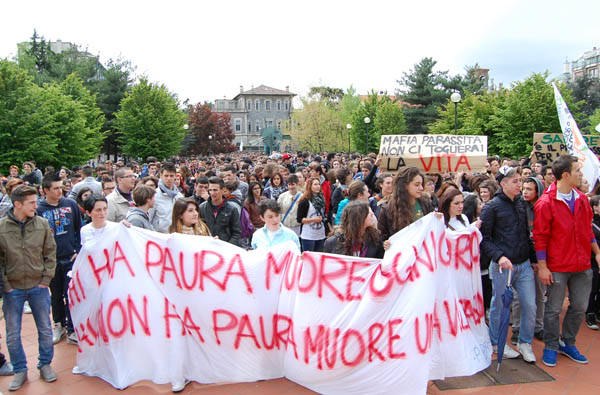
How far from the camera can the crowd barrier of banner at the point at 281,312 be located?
3613 millimetres

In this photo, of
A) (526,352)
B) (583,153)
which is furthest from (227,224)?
(583,153)

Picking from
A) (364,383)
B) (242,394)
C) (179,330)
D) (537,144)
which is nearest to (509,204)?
(364,383)

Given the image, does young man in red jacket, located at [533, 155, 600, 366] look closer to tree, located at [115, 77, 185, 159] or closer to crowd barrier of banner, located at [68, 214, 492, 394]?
crowd barrier of banner, located at [68, 214, 492, 394]

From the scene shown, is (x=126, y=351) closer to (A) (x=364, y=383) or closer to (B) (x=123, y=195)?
(A) (x=364, y=383)

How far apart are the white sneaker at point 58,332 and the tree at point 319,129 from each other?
42323 mm

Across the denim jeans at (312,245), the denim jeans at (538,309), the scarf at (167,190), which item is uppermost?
the scarf at (167,190)

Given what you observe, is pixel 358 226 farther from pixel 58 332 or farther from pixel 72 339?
pixel 58 332

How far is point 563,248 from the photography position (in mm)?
4395

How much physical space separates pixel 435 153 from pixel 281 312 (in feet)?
14.9

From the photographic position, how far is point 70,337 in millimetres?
5137

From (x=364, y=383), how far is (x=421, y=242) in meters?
1.29

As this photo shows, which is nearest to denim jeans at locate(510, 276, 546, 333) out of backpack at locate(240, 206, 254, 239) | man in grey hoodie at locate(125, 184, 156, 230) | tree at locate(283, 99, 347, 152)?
backpack at locate(240, 206, 254, 239)

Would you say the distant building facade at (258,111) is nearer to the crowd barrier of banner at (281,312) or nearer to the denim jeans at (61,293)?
the denim jeans at (61,293)

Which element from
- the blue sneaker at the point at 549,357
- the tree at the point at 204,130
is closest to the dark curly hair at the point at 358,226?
the blue sneaker at the point at 549,357
